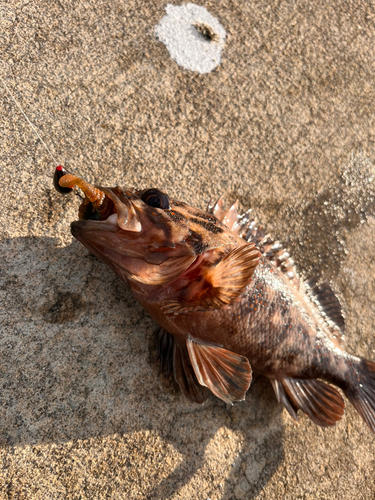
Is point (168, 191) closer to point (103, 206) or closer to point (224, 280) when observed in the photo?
point (103, 206)

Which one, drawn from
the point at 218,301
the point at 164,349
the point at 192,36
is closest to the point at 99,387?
the point at 164,349

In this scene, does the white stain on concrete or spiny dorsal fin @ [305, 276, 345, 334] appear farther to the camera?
the white stain on concrete

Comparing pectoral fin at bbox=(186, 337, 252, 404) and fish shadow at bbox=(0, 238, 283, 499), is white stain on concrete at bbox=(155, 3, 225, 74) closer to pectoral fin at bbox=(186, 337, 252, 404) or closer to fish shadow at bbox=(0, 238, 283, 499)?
fish shadow at bbox=(0, 238, 283, 499)

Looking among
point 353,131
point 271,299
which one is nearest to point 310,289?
point 271,299

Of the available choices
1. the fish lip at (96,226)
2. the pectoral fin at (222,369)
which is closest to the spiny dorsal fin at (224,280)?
the pectoral fin at (222,369)

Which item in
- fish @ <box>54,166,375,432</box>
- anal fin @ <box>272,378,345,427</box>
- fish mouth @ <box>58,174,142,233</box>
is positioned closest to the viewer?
fish mouth @ <box>58,174,142,233</box>

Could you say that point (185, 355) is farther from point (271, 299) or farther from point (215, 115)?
point (215, 115)

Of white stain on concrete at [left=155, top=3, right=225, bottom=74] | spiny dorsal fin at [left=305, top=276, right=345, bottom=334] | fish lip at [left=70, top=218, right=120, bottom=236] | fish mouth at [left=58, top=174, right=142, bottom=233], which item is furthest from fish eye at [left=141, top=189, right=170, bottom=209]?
white stain on concrete at [left=155, top=3, right=225, bottom=74]
